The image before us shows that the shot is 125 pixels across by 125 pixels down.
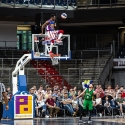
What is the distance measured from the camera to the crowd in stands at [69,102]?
31.5 meters

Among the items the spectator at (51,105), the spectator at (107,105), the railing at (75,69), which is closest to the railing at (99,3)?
the railing at (75,69)

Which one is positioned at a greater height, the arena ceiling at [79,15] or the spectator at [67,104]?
the arena ceiling at [79,15]

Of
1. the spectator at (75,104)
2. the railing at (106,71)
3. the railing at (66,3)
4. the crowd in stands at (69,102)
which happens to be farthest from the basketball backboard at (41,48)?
the railing at (66,3)

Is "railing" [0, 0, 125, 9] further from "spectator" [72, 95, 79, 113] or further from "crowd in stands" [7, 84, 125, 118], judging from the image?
"spectator" [72, 95, 79, 113]

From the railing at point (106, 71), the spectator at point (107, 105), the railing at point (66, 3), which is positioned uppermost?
the railing at point (66, 3)

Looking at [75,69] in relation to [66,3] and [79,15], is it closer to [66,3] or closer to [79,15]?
[79,15]

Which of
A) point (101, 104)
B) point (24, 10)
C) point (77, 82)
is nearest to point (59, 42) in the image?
point (101, 104)

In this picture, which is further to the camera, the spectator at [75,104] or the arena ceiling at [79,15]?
the arena ceiling at [79,15]

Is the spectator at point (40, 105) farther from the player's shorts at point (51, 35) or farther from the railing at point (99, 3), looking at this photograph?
the railing at point (99, 3)

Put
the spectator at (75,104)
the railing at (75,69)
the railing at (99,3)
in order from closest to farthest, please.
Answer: the spectator at (75,104), the railing at (75,69), the railing at (99,3)

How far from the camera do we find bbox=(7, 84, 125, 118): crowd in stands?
3145 centimetres

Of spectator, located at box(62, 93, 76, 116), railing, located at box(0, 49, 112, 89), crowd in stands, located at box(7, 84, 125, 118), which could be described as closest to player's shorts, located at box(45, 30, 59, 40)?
crowd in stands, located at box(7, 84, 125, 118)

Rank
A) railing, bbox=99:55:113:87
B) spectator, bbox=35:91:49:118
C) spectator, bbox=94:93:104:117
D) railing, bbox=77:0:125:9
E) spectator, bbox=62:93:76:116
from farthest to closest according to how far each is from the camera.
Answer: railing, bbox=77:0:125:9 < railing, bbox=99:55:113:87 < spectator, bbox=94:93:104:117 < spectator, bbox=62:93:76:116 < spectator, bbox=35:91:49:118

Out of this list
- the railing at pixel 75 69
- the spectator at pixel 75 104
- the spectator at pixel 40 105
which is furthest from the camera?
the railing at pixel 75 69
